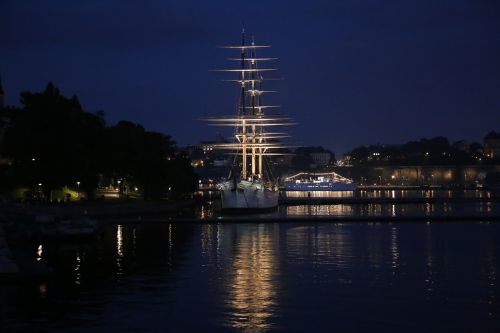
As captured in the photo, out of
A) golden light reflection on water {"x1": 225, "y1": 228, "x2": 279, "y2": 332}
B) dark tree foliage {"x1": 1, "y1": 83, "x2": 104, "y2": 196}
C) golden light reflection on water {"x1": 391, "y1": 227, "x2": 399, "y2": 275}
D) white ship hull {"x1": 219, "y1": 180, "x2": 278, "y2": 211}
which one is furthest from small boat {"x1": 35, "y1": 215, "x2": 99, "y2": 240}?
white ship hull {"x1": 219, "y1": 180, "x2": 278, "y2": 211}

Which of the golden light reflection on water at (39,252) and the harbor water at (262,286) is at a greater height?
the golden light reflection on water at (39,252)

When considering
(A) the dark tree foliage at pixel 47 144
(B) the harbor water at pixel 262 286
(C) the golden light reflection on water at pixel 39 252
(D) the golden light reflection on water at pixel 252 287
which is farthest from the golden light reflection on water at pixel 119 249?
(A) the dark tree foliage at pixel 47 144

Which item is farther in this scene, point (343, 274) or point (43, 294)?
point (343, 274)

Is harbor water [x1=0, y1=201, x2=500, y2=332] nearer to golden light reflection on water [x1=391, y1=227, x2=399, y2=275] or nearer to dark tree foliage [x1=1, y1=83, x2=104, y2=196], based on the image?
golden light reflection on water [x1=391, y1=227, x2=399, y2=275]

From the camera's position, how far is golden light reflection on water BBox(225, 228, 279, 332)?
27.9 metres

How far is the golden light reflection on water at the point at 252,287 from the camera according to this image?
2789cm

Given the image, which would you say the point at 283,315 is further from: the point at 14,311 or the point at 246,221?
the point at 246,221

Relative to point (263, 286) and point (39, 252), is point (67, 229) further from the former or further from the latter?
point (263, 286)

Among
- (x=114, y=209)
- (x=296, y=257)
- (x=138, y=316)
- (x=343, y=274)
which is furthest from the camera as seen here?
(x=114, y=209)

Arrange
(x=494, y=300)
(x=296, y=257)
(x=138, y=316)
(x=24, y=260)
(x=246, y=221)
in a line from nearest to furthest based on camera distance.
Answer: (x=138, y=316), (x=494, y=300), (x=24, y=260), (x=296, y=257), (x=246, y=221)

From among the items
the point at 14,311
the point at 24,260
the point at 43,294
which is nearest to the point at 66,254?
the point at 24,260

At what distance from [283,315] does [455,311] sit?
5.46 metres

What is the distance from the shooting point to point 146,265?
43844 millimetres

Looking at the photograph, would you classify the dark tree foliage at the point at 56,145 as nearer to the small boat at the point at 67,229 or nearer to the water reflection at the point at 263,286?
the small boat at the point at 67,229
